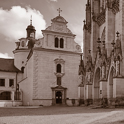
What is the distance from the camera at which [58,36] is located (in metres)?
39.3

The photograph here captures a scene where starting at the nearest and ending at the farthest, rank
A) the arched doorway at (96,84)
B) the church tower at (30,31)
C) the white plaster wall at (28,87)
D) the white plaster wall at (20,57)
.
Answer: the arched doorway at (96,84), the white plaster wall at (28,87), the white plaster wall at (20,57), the church tower at (30,31)

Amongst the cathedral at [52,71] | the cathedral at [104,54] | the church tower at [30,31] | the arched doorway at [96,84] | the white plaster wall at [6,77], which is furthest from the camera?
the church tower at [30,31]

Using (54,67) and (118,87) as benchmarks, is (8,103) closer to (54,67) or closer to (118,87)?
(54,67)

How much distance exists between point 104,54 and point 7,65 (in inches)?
1040

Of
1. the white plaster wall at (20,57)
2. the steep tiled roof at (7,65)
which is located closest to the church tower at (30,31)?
the white plaster wall at (20,57)

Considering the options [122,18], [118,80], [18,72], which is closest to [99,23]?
[122,18]

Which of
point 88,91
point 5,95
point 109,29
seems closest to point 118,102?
point 88,91

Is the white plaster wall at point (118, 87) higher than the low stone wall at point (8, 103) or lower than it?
higher

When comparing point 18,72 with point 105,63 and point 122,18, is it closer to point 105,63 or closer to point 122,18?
point 105,63

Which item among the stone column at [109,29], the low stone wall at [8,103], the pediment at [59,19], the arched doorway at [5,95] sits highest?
the pediment at [59,19]

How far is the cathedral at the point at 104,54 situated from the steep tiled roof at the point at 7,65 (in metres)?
17.9

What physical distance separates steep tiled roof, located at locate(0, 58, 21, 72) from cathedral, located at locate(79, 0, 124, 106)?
1795 cm

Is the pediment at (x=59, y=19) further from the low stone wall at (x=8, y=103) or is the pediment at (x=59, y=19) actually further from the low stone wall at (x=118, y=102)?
the low stone wall at (x=118, y=102)

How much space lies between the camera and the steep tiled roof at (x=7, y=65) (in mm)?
44562
